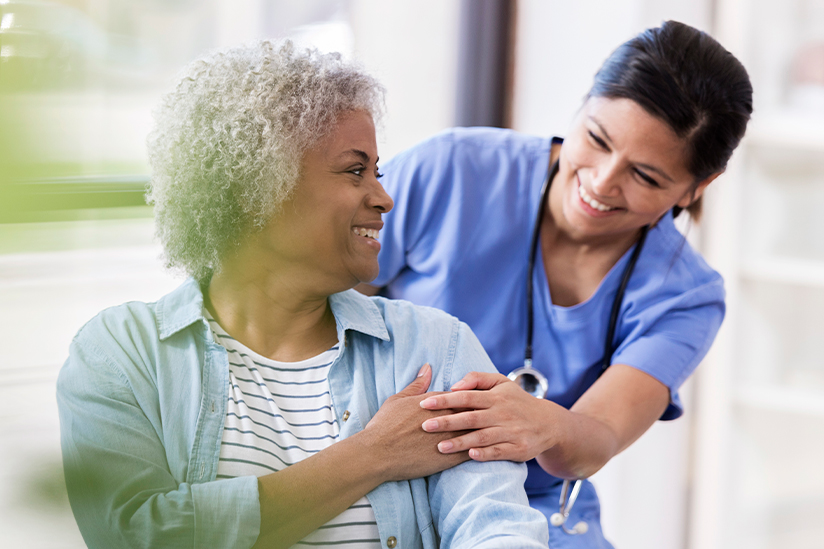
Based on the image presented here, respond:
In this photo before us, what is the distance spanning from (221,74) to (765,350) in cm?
214

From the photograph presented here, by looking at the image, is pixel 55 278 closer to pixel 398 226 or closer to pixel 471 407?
Result: pixel 471 407

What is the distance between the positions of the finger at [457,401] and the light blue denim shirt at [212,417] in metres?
0.07

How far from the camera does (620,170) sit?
1.27 meters

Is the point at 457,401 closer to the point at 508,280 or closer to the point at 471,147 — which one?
the point at 508,280

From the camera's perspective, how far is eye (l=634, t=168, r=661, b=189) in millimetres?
1288

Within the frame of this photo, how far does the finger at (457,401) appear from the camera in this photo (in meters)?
0.96

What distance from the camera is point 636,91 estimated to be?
1230mm

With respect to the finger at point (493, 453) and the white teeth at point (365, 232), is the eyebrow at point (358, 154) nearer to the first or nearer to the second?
the white teeth at point (365, 232)

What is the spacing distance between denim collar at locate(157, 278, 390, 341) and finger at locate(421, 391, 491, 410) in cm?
13

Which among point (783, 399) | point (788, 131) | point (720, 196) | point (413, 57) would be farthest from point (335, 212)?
point (783, 399)

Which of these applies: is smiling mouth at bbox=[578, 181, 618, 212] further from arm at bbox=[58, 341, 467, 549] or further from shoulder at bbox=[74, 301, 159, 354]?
shoulder at bbox=[74, 301, 159, 354]

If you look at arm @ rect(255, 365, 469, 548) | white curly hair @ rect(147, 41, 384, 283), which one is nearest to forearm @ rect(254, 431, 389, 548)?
arm @ rect(255, 365, 469, 548)

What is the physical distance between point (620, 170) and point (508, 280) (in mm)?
315

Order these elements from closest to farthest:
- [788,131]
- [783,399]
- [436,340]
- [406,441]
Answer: [406,441], [436,340], [788,131], [783,399]
